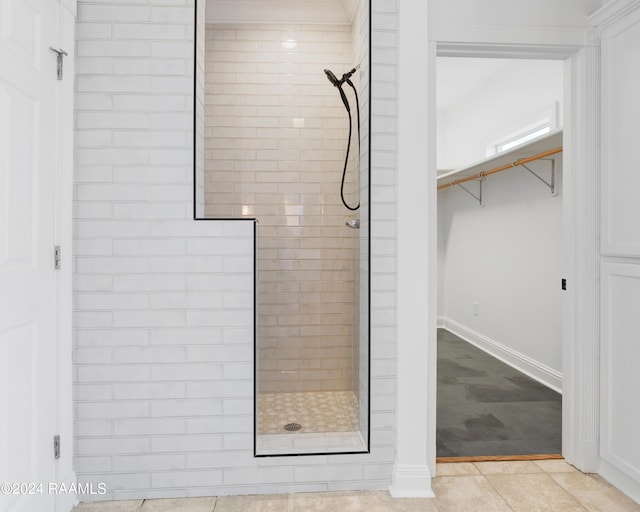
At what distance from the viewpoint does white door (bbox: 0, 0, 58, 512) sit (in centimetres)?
149

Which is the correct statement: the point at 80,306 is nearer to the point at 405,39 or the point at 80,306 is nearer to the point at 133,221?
the point at 133,221

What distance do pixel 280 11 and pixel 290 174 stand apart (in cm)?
100

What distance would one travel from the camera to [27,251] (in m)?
1.63

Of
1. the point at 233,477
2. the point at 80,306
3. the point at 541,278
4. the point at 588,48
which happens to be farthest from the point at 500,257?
the point at 80,306

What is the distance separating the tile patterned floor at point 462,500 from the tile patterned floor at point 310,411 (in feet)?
1.15

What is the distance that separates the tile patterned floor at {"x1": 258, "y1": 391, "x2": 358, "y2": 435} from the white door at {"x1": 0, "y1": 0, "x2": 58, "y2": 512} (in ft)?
3.17

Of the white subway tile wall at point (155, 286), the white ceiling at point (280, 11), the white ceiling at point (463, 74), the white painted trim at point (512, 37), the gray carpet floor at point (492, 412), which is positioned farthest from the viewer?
the white ceiling at point (463, 74)

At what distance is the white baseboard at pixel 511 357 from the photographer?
3443 mm

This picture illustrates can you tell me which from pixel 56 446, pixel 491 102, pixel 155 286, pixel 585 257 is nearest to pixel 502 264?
pixel 491 102

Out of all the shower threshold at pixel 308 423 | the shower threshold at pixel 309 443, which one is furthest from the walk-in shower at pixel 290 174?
the shower threshold at pixel 309 443

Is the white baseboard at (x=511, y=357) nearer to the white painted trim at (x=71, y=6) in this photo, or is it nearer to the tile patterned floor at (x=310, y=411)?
the tile patterned floor at (x=310, y=411)

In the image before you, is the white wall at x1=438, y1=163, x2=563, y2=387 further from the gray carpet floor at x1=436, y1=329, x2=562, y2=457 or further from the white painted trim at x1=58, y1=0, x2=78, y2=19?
the white painted trim at x1=58, y1=0, x2=78, y2=19

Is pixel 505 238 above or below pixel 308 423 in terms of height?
above

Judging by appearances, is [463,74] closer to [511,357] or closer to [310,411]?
[511,357]
